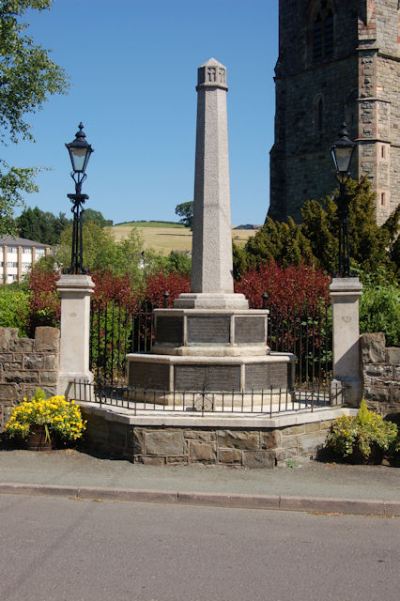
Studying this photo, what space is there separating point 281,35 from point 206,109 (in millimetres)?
33843

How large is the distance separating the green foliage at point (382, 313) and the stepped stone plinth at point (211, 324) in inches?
177

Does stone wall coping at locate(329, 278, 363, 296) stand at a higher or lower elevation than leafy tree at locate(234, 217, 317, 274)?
lower

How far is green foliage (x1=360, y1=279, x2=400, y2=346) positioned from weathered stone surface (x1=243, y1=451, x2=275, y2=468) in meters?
6.20

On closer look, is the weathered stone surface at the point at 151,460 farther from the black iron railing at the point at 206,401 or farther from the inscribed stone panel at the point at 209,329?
the inscribed stone panel at the point at 209,329

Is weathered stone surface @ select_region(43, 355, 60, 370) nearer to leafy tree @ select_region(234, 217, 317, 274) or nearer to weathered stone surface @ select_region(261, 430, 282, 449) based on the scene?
weathered stone surface @ select_region(261, 430, 282, 449)

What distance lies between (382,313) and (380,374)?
16.1 feet

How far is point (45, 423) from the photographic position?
1002 cm

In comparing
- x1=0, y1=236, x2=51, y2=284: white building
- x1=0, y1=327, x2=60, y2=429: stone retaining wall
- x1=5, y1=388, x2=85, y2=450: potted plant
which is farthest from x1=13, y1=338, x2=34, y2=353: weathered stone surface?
x1=0, y1=236, x2=51, y2=284: white building

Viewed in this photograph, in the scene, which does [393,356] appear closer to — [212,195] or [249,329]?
[249,329]

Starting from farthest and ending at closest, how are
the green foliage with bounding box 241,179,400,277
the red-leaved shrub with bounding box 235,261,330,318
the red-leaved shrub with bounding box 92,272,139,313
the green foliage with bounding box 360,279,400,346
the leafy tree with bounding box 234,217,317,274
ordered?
the green foliage with bounding box 241,179,400,277 → the leafy tree with bounding box 234,217,317,274 → the red-leaved shrub with bounding box 92,272,139,313 → the red-leaved shrub with bounding box 235,261,330,318 → the green foliage with bounding box 360,279,400,346

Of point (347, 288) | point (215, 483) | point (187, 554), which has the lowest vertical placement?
point (187, 554)

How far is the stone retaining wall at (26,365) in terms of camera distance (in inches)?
426

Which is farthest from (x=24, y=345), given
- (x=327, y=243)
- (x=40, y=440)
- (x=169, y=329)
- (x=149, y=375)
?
(x=327, y=243)

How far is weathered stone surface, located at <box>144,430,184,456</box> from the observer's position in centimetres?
915
